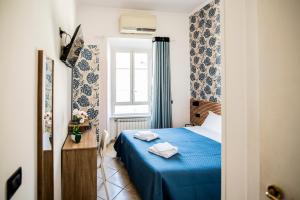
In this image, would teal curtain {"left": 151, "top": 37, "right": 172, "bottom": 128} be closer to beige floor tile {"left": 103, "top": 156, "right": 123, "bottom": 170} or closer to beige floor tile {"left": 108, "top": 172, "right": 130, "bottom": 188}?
beige floor tile {"left": 103, "top": 156, "right": 123, "bottom": 170}

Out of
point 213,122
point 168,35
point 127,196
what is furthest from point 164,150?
point 168,35

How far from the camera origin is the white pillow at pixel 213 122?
3.66m

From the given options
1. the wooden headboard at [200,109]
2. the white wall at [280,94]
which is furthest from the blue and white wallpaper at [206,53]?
the white wall at [280,94]

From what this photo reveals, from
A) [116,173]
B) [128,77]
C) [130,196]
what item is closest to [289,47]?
[130,196]

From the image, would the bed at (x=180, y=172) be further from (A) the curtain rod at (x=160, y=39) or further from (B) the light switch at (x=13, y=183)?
(A) the curtain rod at (x=160, y=39)

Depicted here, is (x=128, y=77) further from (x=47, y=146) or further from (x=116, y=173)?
(x=47, y=146)

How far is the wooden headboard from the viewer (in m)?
4.04

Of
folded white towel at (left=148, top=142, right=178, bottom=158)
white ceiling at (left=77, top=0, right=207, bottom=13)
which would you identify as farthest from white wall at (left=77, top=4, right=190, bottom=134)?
folded white towel at (left=148, top=142, right=178, bottom=158)

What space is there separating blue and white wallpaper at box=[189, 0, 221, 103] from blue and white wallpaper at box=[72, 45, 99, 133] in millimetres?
1992

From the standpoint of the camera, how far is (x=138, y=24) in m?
4.38

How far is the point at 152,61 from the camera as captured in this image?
4.69m

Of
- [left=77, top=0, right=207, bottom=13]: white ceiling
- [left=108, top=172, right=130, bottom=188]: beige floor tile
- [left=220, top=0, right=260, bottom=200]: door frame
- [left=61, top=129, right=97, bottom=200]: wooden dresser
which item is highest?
[left=77, top=0, right=207, bottom=13]: white ceiling

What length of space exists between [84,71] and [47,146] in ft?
9.19

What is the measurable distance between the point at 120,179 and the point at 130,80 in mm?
2494
